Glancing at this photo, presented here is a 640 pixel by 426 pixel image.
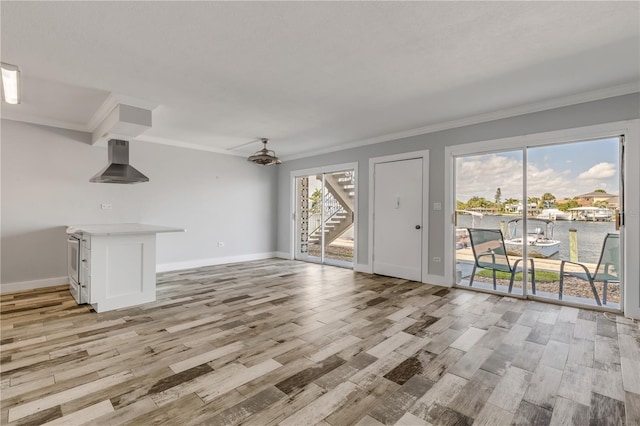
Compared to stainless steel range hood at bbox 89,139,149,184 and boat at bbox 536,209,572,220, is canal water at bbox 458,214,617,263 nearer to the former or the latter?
boat at bbox 536,209,572,220

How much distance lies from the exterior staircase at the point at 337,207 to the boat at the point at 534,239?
12.7 feet

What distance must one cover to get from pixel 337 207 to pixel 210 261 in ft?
11.0

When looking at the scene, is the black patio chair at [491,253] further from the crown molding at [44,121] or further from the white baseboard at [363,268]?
the crown molding at [44,121]

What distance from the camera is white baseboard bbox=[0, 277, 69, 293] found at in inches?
171

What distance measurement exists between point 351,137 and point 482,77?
2.76 m

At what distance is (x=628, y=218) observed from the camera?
336cm

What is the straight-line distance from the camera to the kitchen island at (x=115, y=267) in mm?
3459

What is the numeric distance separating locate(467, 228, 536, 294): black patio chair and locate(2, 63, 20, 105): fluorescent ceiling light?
225 inches

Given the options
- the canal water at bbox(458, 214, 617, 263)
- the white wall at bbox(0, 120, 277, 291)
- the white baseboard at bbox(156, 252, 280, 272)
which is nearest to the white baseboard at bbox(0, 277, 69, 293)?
the white wall at bbox(0, 120, 277, 291)

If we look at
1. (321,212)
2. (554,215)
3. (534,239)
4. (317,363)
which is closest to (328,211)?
(321,212)

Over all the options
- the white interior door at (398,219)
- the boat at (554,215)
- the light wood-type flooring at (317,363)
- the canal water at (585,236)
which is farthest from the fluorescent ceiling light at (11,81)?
the canal water at (585,236)

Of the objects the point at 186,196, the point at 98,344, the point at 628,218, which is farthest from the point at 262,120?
the point at 628,218

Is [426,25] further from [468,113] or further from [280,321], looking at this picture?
[280,321]

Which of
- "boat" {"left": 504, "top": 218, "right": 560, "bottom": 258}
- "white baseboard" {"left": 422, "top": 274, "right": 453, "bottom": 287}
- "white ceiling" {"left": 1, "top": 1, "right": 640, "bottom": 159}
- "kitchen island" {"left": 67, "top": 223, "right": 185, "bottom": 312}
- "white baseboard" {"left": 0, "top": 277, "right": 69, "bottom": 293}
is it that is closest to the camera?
"white ceiling" {"left": 1, "top": 1, "right": 640, "bottom": 159}
